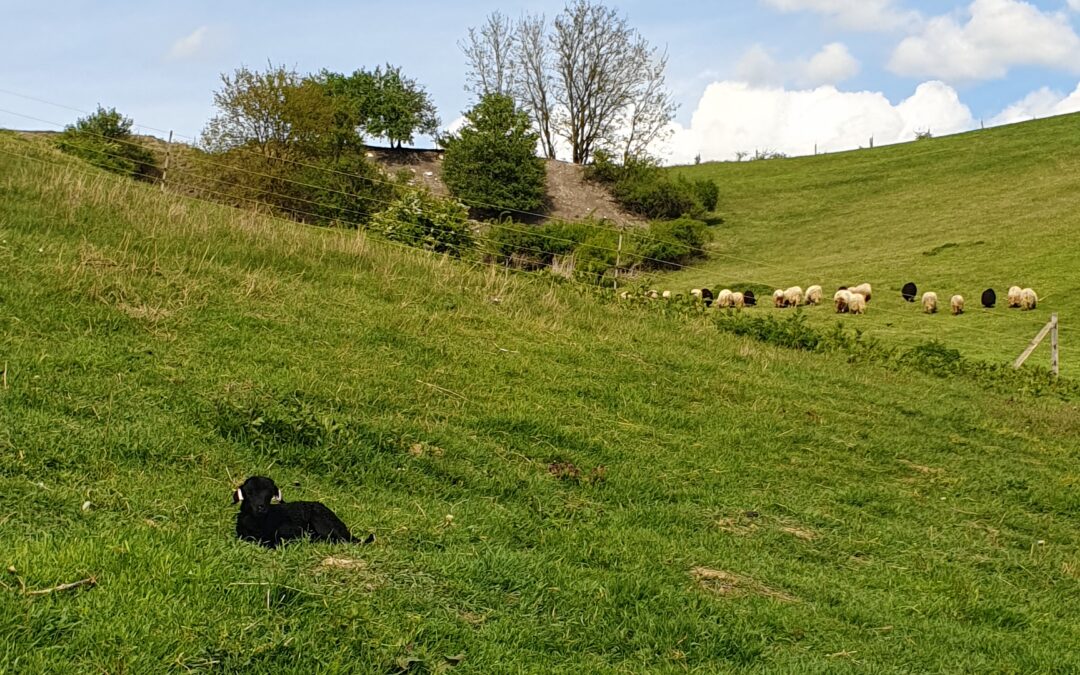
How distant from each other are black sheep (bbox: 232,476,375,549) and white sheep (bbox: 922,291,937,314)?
2733cm

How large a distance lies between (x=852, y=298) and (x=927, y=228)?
17478 mm

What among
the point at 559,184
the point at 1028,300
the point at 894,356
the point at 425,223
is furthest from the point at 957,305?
the point at 559,184

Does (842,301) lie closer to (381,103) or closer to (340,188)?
(340,188)

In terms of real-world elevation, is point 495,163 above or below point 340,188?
above

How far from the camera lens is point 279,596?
4.20 metres

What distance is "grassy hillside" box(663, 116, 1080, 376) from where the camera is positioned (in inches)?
1092

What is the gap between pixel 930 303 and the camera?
28.8m

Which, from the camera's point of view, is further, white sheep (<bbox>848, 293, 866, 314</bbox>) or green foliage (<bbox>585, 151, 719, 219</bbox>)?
green foliage (<bbox>585, 151, 719, 219</bbox>)

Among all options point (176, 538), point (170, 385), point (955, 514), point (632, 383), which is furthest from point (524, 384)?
point (176, 538)

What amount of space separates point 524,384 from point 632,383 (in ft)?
5.65

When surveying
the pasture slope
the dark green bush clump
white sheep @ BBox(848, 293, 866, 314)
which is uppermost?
white sheep @ BBox(848, 293, 866, 314)

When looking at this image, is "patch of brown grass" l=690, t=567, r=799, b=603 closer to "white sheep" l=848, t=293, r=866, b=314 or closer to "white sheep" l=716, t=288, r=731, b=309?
"white sheep" l=848, t=293, r=866, b=314

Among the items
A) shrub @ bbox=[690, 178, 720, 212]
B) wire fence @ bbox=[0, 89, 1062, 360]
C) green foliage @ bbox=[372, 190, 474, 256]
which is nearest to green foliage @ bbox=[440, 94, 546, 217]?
wire fence @ bbox=[0, 89, 1062, 360]

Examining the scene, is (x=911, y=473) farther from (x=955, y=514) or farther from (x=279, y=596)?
(x=279, y=596)
